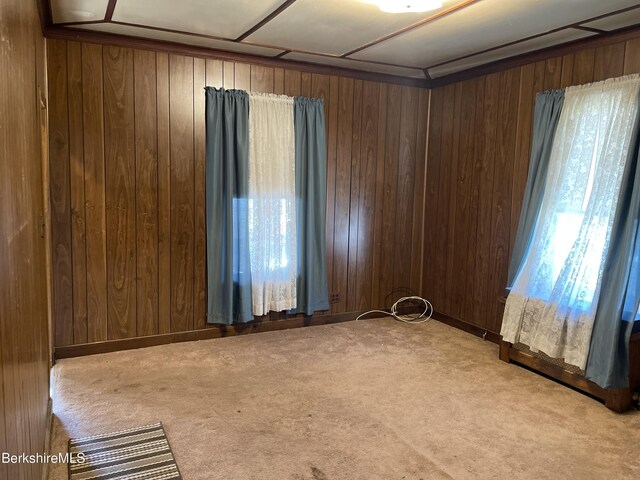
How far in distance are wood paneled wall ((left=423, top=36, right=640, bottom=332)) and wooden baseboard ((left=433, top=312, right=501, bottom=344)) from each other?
49 mm

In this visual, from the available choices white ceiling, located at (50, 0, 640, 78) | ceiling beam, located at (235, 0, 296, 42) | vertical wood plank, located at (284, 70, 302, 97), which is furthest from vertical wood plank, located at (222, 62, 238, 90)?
vertical wood plank, located at (284, 70, 302, 97)

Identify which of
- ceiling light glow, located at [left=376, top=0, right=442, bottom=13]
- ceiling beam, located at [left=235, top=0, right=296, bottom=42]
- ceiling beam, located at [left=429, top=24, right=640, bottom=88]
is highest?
ceiling beam, located at [left=235, top=0, right=296, bottom=42]

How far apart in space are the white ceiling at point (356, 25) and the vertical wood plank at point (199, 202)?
319 mm

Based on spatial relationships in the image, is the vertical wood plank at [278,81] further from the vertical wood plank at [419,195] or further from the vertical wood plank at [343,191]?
the vertical wood plank at [419,195]

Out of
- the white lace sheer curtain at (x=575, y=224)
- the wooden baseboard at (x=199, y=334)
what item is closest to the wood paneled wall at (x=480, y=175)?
the white lace sheer curtain at (x=575, y=224)

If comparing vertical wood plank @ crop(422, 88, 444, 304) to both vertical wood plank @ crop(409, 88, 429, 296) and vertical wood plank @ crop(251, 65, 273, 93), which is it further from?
vertical wood plank @ crop(251, 65, 273, 93)

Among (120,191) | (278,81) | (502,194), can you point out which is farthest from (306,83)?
(502,194)

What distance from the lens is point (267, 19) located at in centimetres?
315

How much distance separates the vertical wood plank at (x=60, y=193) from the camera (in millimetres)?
3445

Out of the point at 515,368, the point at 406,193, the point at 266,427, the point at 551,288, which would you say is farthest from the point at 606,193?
the point at 266,427

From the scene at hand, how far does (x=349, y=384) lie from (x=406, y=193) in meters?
2.33

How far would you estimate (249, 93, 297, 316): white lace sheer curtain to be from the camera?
13.5 feet

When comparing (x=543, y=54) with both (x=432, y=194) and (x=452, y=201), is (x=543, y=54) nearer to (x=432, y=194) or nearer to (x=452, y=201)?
(x=452, y=201)

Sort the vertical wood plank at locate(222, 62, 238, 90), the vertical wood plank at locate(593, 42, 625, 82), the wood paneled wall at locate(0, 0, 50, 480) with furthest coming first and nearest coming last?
the vertical wood plank at locate(222, 62, 238, 90)
the vertical wood plank at locate(593, 42, 625, 82)
the wood paneled wall at locate(0, 0, 50, 480)
